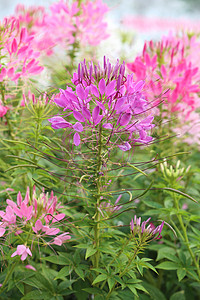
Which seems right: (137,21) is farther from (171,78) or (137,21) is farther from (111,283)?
(111,283)

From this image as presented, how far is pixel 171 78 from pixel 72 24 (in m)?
0.49

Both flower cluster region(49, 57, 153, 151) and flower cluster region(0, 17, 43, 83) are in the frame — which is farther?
flower cluster region(0, 17, 43, 83)

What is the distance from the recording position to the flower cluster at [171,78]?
1081mm

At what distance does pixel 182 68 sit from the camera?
3.65 ft

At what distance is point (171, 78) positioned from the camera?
109 cm

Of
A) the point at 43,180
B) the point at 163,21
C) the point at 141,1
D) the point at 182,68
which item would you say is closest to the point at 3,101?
the point at 43,180

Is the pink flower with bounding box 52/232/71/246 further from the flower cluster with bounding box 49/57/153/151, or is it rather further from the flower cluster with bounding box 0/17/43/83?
the flower cluster with bounding box 0/17/43/83

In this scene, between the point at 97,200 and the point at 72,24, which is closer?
the point at 97,200

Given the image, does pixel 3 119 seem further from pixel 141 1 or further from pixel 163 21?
pixel 141 1

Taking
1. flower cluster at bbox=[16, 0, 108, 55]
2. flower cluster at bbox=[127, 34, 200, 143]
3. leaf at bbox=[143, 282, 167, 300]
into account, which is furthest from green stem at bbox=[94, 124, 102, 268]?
flower cluster at bbox=[16, 0, 108, 55]

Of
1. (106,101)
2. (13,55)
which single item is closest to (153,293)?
(106,101)

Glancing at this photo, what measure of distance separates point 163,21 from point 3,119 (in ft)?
9.06

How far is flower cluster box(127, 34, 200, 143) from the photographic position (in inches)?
42.6

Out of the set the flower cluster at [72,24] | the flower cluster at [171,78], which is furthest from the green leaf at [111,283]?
the flower cluster at [72,24]
